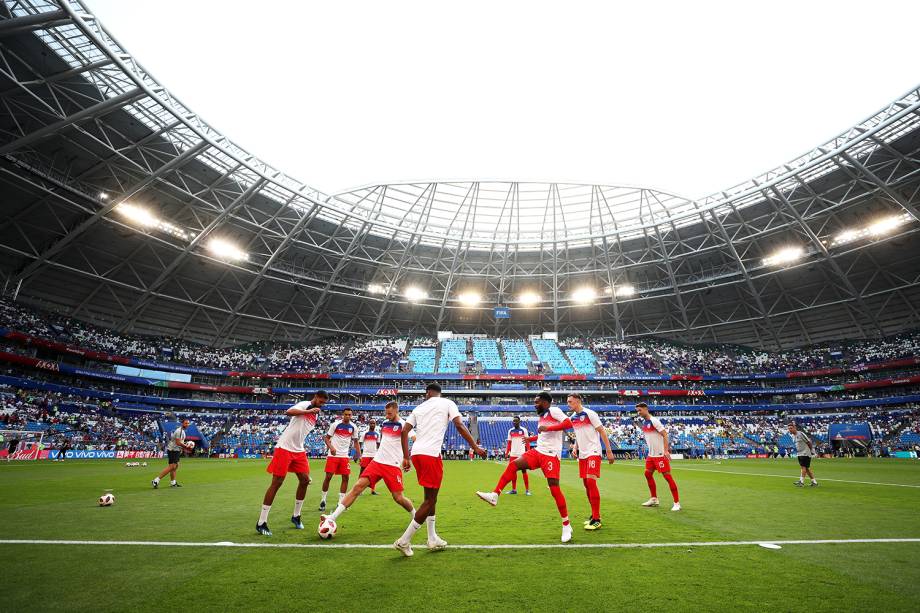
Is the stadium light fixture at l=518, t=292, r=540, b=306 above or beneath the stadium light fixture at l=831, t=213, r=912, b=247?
above

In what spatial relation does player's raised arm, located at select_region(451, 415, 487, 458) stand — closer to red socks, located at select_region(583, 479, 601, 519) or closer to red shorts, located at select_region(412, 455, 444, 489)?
red shorts, located at select_region(412, 455, 444, 489)

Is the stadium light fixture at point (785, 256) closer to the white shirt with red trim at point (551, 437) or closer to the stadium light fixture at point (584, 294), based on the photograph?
the stadium light fixture at point (584, 294)

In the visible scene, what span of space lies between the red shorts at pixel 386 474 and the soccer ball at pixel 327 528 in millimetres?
829

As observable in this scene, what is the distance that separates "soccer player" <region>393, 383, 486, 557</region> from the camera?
591 cm

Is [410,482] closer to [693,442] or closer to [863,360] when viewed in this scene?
[693,442]

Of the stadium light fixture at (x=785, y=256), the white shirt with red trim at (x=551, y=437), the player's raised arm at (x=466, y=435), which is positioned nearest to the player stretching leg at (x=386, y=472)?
the player's raised arm at (x=466, y=435)

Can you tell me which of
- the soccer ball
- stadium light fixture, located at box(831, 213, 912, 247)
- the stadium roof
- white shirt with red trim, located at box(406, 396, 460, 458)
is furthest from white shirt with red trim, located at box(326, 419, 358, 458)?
stadium light fixture, located at box(831, 213, 912, 247)

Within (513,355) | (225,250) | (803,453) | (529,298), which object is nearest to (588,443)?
(803,453)

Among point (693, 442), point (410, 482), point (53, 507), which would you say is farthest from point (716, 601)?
point (693, 442)

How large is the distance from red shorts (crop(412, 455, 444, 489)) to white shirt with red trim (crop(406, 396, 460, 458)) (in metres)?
0.07

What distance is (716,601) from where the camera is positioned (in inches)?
156

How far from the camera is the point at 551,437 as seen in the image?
312 inches

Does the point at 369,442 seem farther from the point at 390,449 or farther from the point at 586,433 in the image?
the point at 586,433

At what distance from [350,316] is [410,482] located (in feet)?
144
